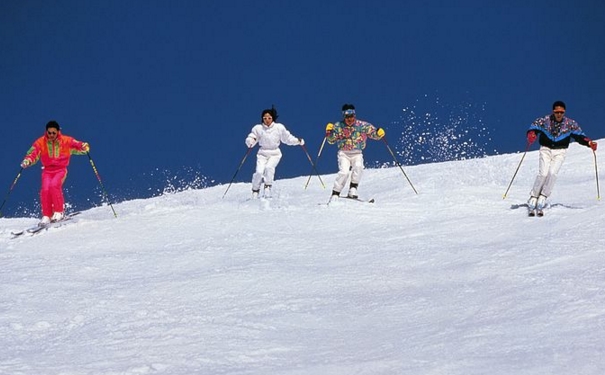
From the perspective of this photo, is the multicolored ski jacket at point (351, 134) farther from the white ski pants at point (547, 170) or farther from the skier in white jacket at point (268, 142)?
the white ski pants at point (547, 170)

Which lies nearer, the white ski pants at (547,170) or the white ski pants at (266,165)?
the white ski pants at (547,170)

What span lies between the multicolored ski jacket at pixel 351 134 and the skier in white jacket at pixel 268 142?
1.07m

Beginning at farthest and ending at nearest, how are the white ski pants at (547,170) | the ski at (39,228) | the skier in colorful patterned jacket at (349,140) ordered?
the skier in colorful patterned jacket at (349,140) → the ski at (39,228) → the white ski pants at (547,170)

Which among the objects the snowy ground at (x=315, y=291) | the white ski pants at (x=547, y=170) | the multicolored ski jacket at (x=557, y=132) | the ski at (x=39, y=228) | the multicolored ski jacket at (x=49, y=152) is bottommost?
the snowy ground at (x=315, y=291)

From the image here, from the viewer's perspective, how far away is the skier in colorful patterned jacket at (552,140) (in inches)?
447

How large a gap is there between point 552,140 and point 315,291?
574 cm

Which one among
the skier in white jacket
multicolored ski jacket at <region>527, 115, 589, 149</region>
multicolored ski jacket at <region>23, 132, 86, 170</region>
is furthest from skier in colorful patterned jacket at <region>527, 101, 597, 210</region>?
multicolored ski jacket at <region>23, 132, 86, 170</region>

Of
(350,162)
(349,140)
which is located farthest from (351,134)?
(350,162)

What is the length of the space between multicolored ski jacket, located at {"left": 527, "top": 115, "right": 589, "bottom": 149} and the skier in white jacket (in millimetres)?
4795

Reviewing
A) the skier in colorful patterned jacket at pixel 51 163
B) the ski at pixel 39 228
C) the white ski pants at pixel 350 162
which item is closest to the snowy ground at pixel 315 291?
the ski at pixel 39 228

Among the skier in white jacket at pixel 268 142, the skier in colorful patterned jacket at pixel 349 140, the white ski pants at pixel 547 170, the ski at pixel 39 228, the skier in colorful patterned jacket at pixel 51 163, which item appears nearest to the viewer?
the white ski pants at pixel 547 170

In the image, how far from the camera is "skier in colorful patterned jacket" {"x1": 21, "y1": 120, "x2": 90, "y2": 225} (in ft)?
42.6

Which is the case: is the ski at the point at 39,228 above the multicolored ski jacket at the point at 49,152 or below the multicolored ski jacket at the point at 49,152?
below

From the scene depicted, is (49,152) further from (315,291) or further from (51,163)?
(315,291)
